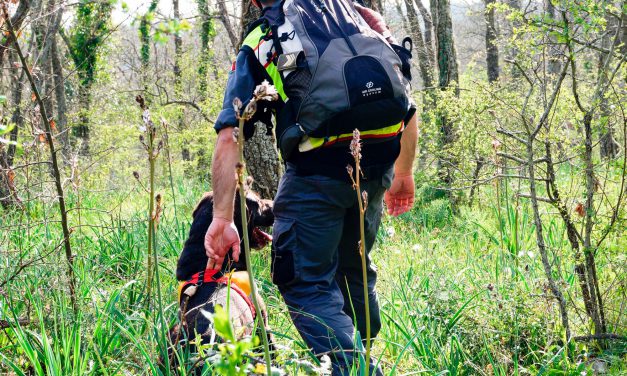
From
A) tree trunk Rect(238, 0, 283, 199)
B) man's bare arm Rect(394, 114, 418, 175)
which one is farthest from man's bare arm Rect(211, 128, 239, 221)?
tree trunk Rect(238, 0, 283, 199)

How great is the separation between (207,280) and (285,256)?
0.41m

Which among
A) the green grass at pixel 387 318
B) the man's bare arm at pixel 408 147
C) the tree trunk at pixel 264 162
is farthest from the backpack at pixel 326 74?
the tree trunk at pixel 264 162

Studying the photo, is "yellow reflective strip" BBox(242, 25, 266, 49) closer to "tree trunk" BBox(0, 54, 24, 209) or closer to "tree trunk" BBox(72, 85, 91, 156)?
"tree trunk" BBox(0, 54, 24, 209)

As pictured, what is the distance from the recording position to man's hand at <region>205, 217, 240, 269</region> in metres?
2.57

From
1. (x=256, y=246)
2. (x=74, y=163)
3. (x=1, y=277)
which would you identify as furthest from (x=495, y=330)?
(x=1, y=277)

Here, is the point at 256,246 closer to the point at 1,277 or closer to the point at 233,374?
the point at 1,277

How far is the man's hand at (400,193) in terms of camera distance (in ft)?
11.0

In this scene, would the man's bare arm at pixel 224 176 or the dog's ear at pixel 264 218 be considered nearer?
the man's bare arm at pixel 224 176

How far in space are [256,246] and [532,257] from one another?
176 cm

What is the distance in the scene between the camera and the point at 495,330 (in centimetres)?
300

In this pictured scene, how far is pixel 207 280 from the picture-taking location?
289 cm

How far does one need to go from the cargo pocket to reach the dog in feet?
0.48

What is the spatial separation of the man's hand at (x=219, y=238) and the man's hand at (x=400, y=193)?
102 centimetres

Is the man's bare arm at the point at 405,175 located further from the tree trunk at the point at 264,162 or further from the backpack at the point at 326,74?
the tree trunk at the point at 264,162
